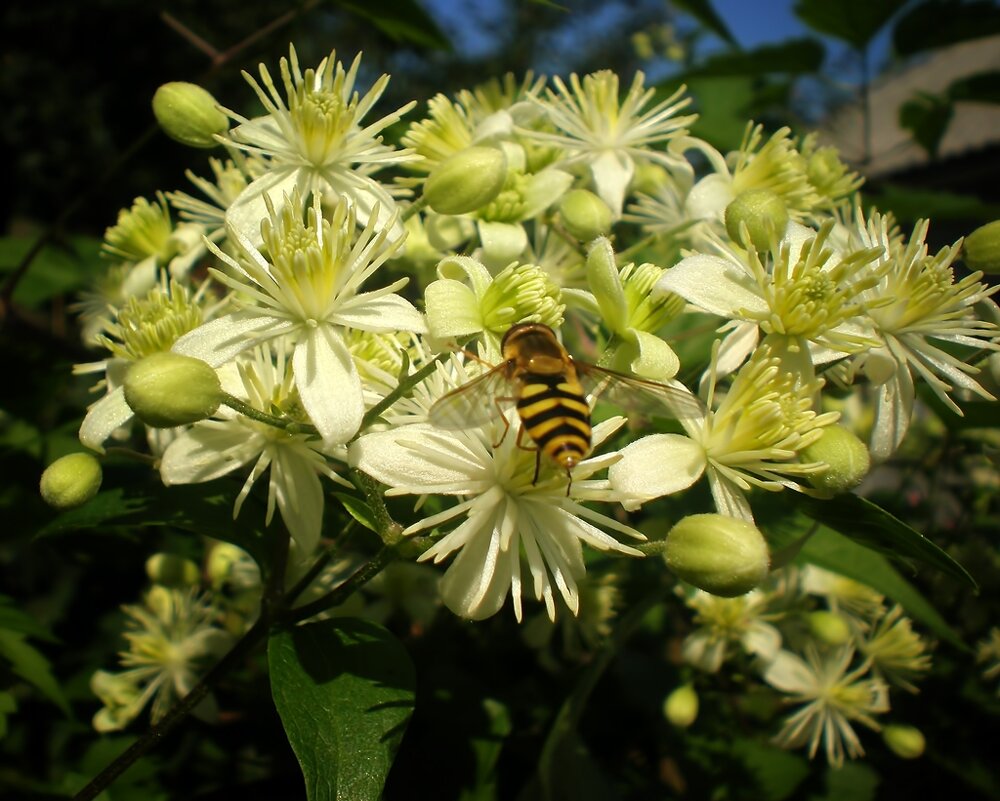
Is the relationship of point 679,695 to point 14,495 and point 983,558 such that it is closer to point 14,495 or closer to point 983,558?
point 983,558

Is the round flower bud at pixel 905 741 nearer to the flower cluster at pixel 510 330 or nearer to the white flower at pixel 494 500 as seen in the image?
the flower cluster at pixel 510 330

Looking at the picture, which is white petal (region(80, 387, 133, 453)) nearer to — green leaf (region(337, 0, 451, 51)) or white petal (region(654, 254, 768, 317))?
white petal (region(654, 254, 768, 317))

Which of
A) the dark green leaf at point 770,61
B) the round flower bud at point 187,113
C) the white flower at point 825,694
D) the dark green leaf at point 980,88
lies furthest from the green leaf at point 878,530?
the dark green leaf at point 980,88

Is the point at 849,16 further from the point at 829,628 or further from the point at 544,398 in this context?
the point at 544,398

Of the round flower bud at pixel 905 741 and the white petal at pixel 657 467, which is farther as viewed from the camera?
the round flower bud at pixel 905 741

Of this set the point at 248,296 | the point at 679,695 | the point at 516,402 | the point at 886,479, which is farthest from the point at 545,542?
the point at 886,479

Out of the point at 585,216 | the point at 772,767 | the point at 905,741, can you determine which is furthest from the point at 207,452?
the point at 905,741

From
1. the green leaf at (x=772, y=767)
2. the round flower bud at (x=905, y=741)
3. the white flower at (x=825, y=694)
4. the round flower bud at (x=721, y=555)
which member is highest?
the round flower bud at (x=721, y=555)

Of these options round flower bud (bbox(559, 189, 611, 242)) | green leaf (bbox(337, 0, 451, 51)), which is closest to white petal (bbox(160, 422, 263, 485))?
round flower bud (bbox(559, 189, 611, 242))
